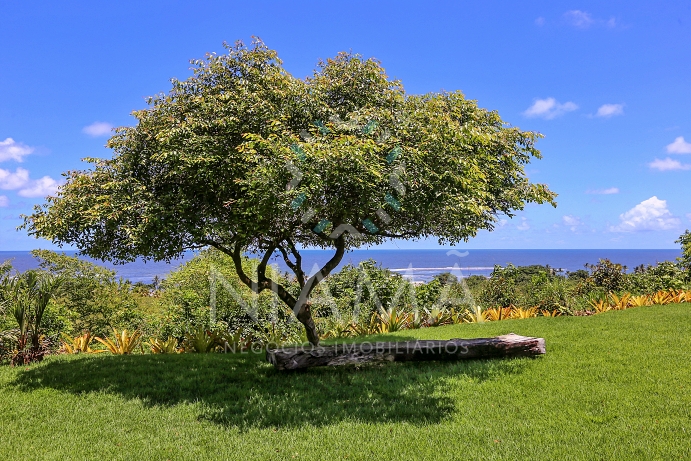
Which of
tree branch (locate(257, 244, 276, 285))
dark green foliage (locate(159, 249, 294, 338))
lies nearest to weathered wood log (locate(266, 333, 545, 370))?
tree branch (locate(257, 244, 276, 285))

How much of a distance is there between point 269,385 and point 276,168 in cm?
372

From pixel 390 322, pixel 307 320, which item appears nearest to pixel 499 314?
pixel 390 322

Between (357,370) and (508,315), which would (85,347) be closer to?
(357,370)

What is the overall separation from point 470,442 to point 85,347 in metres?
9.94

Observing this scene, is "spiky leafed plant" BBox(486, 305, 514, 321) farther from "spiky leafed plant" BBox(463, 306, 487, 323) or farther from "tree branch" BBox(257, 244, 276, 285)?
"tree branch" BBox(257, 244, 276, 285)

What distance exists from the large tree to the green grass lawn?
2185mm

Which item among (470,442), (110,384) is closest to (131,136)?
(110,384)

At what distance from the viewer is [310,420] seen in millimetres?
5520

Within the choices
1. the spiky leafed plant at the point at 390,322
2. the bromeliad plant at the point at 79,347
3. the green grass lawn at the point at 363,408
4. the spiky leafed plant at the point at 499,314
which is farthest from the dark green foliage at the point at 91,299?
the spiky leafed plant at the point at 499,314

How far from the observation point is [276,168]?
5.60 m

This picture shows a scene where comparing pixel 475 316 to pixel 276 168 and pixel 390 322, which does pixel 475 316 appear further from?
pixel 276 168

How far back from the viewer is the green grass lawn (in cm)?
462

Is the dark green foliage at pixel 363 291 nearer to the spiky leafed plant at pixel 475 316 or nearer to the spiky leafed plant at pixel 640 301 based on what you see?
the spiky leafed plant at pixel 475 316

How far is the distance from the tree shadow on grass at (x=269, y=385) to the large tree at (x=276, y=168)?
172 cm
